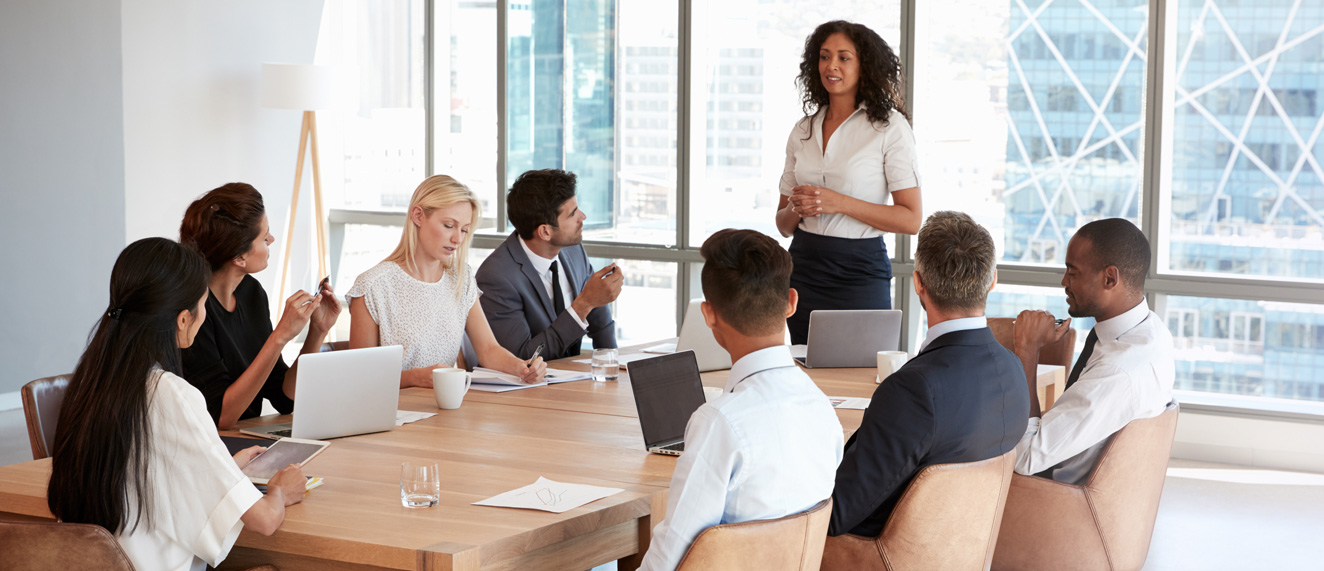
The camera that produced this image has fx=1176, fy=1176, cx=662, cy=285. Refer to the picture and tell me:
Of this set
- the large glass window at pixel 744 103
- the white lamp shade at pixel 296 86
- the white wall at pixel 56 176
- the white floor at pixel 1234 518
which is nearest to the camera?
the white floor at pixel 1234 518

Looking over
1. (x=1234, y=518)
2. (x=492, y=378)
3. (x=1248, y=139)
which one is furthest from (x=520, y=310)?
(x=1248, y=139)

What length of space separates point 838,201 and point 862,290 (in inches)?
13.8

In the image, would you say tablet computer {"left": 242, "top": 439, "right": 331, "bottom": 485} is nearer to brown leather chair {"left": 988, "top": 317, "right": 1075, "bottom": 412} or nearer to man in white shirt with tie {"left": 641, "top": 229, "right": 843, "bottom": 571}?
man in white shirt with tie {"left": 641, "top": 229, "right": 843, "bottom": 571}

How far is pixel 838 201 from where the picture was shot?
419 centimetres

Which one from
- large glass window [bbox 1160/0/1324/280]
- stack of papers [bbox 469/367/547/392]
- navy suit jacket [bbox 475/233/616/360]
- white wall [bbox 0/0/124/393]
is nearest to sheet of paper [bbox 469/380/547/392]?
stack of papers [bbox 469/367/547/392]

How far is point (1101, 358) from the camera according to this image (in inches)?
110

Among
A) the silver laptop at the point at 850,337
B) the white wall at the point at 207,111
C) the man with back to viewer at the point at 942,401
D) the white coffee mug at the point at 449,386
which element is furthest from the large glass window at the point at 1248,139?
the white wall at the point at 207,111

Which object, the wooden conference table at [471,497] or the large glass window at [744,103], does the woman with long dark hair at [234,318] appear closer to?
the wooden conference table at [471,497]

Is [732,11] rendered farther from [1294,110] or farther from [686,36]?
[1294,110]

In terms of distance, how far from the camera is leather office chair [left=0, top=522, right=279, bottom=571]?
5.89ft

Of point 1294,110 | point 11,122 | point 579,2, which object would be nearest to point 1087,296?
point 1294,110

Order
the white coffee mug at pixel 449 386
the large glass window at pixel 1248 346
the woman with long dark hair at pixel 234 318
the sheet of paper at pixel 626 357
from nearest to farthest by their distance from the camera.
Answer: the woman with long dark hair at pixel 234 318 < the white coffee mug at pixel 449 386 < the sheet of paper at pixel 626 357 < the large glass window at pixel 1248 346

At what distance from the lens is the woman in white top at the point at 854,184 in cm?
423

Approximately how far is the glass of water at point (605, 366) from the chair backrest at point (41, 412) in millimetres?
1421
